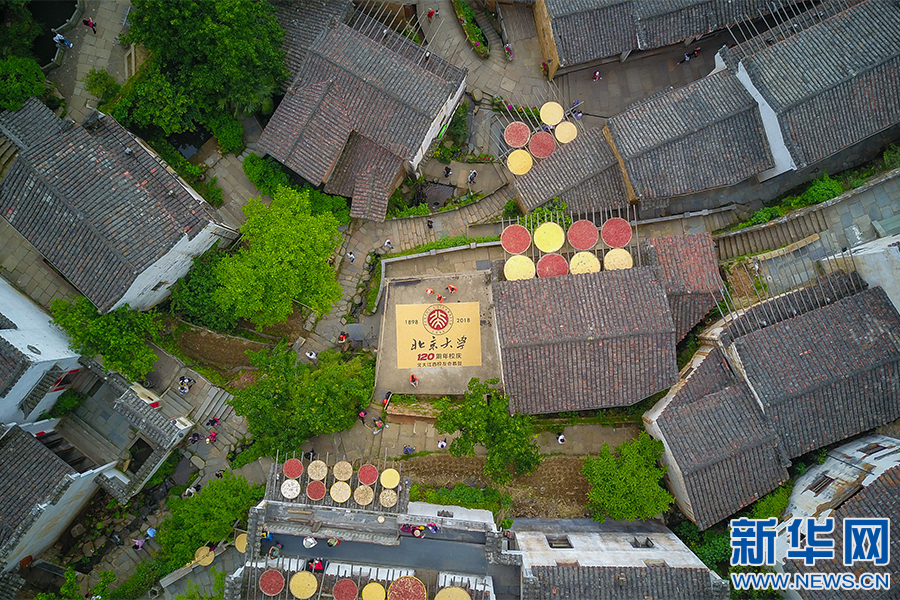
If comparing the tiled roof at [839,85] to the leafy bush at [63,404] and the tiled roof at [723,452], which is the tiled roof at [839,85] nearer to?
the tiled roof at [723,452]

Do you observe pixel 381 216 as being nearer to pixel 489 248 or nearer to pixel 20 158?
pixel 489 248

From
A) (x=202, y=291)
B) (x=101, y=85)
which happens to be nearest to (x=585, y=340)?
Result: (x=202, y=291)

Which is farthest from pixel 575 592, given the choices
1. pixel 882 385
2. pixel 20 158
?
pixel 20 158

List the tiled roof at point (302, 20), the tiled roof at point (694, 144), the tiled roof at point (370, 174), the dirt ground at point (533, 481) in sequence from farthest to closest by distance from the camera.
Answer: the tiled roof at point (302, 20) → the tiled roof at point (370, 174) → the dirt ground at point (533, 481) → the tiled roof at point (694, 144)

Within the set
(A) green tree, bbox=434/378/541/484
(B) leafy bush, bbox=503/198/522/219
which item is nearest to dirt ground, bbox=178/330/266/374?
(A) green tree, bbox=434/378/541/484

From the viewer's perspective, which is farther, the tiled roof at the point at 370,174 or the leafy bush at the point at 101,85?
the leafy bush at the point at 101,85

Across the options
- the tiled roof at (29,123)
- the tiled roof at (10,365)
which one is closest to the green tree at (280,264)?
the tiled roof at (10,365)
